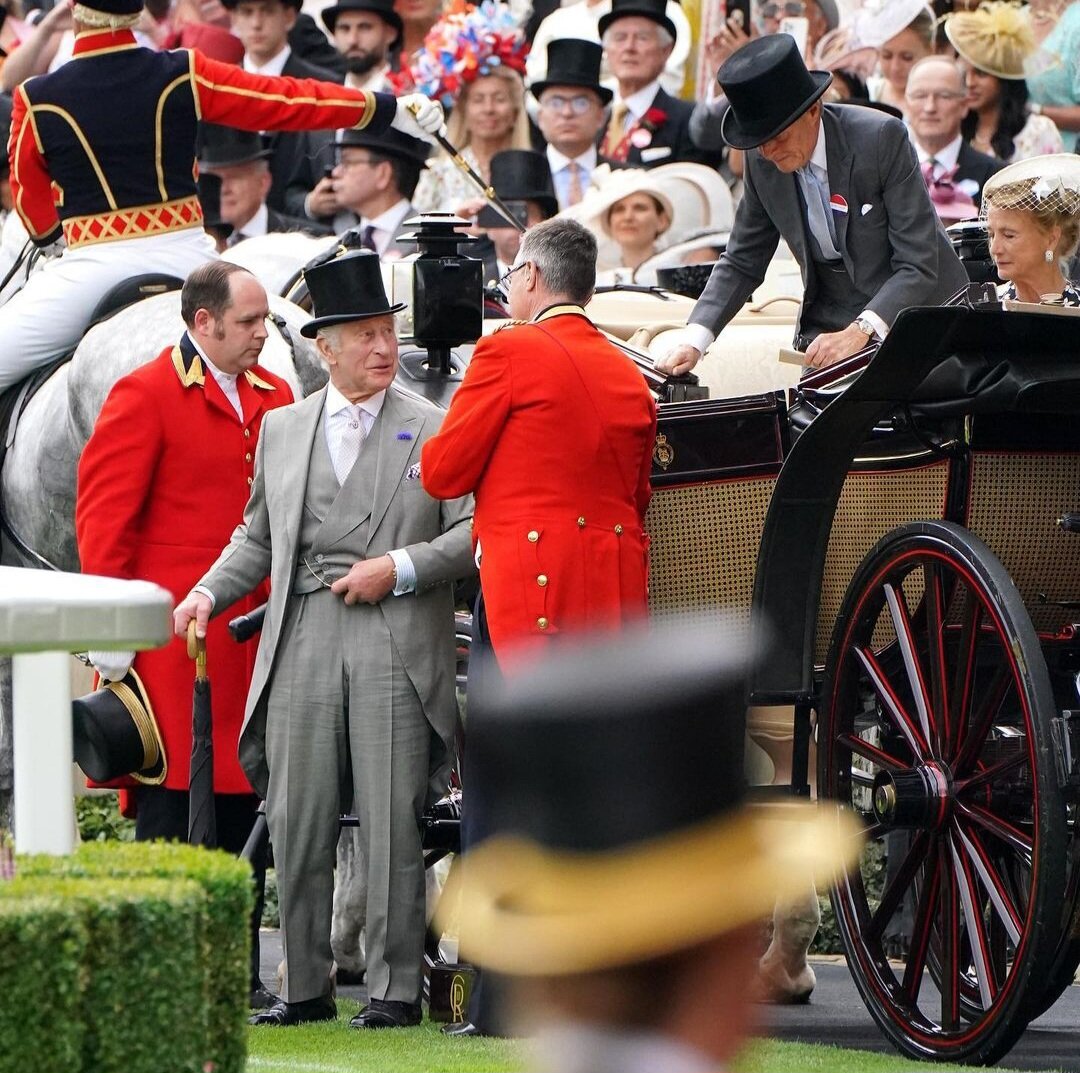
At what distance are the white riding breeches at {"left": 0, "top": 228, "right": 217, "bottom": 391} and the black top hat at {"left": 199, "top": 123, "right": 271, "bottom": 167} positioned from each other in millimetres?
3678

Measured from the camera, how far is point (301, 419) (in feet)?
19.7

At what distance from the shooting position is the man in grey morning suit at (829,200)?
5.94 metres

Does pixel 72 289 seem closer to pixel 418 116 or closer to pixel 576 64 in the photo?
pixel 418 116

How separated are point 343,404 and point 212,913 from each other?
3.04 m

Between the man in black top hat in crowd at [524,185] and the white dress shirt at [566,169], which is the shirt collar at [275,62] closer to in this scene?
the white dress shirt at [566,169]

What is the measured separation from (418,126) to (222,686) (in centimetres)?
255

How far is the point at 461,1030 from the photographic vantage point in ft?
18.5

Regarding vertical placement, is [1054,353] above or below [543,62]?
below

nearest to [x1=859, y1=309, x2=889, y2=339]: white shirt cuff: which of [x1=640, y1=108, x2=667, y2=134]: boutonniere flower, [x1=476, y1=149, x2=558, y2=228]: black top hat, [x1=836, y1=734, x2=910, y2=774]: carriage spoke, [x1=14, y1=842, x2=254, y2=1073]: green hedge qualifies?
[x1=836, y1=734, x2=910, y2=774]: carriage spoke

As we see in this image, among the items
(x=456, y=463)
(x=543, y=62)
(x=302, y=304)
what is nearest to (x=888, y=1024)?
(x=456, y=463)

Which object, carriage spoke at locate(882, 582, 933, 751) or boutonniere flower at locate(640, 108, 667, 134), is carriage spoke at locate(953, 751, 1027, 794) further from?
boutonniere flower at locate(640, 108, 667, 134)

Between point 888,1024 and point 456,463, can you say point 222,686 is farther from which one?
point 888,1024

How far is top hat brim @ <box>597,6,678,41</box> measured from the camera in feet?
35.3

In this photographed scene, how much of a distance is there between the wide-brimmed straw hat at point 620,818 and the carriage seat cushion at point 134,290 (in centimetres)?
586
